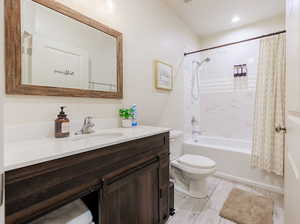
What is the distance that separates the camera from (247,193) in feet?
6.06

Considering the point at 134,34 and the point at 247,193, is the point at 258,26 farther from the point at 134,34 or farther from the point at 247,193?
the point at 247,193

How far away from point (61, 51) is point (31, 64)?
227 millimetres

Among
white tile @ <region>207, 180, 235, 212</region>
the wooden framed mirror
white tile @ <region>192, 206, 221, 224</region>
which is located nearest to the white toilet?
white tile @ <region>207, 180, 235, 212</region>

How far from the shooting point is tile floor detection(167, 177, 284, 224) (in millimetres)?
1444

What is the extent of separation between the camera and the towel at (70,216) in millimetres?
704

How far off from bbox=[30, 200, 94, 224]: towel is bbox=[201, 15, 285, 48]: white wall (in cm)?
338

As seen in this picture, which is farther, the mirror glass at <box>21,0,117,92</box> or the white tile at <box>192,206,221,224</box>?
the white tile at <box>192,206,221,224</box>

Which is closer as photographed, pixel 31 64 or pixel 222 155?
pixel 31 64

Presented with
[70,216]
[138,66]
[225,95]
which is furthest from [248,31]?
[70,216]

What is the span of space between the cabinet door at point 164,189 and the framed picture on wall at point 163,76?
1026 millimetres

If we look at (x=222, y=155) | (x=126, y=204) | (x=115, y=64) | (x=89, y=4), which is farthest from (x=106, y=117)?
(x=222, y=155)

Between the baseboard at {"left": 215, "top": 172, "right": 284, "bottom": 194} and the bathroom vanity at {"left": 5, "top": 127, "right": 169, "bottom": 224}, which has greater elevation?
the bathroom vanity at {"left": 5, "top": 127, "right": 169, "bottom": 224}

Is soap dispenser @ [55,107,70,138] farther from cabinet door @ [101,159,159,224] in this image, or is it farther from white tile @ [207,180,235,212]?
white tile @ [207,180,235,212]

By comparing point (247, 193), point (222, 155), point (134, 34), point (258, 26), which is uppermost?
point (258, 26)
